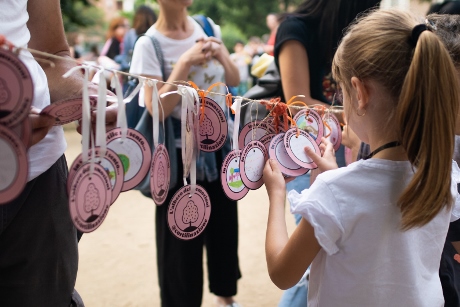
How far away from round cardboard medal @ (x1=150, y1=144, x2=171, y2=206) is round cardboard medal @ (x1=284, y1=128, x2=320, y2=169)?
38 cm

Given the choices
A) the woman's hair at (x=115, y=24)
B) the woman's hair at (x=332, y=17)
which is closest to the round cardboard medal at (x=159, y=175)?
the woman's hair at (x=332, y=17)

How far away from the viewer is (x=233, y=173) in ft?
4.40

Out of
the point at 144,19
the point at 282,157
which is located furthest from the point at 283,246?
the point at 144,19

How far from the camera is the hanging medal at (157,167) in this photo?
114cm

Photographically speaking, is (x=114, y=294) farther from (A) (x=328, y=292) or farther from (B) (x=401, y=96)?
(B) (x=401, y=96)

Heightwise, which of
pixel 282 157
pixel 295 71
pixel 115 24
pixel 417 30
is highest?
pixel 417 30

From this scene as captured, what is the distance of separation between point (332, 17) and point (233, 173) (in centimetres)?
96

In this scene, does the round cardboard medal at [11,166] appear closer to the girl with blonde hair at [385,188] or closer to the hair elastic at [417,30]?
the girl with blonde hair at [385,188]

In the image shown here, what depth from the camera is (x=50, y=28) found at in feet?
4.20

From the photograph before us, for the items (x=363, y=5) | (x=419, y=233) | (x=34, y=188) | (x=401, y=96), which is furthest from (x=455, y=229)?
(x=34, y=188)

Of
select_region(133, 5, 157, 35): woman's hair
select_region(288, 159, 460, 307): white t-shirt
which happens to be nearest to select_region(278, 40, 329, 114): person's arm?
select_region(288, 159, 460, 307): white t-shirt

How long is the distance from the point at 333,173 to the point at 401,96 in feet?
0.67

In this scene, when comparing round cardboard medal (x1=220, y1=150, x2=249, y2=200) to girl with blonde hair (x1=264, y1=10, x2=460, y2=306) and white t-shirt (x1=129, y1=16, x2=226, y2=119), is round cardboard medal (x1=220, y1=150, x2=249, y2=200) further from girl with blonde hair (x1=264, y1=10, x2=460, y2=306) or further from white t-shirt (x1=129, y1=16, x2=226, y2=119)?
white t-shirt (x1=129, y1=16, x2=226, y2=119)

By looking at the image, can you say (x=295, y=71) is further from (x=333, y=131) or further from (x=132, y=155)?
(x=132, y=155)
